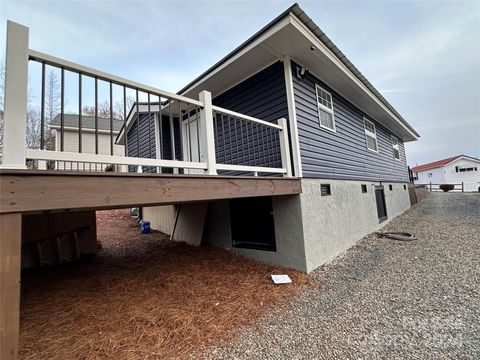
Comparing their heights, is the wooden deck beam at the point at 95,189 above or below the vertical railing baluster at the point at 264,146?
below

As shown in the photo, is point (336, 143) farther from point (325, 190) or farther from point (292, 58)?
point (292, 58)

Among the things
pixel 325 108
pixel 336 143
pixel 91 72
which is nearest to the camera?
pixel 91 72

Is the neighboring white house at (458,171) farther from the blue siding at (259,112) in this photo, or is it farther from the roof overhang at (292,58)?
the blue siding at (259,112)

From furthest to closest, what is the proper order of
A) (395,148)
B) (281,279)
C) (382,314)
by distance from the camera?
1. (395,148)
2. (281,279)
3. (382,314)

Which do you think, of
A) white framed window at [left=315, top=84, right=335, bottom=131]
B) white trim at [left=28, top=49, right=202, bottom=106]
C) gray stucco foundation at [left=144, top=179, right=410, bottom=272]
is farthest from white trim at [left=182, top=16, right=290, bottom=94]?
gray stucco foundation at [left=144, top=179, right=410, bottom=272]

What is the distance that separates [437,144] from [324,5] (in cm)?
5232

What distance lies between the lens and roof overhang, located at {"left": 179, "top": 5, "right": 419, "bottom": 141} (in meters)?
4.00

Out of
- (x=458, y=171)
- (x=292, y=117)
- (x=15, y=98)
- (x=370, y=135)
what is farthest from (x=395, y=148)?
(x=458, y=171)

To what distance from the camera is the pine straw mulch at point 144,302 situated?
2439 millimetres

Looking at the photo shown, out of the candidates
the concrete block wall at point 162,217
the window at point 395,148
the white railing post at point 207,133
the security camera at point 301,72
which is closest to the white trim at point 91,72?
the white railing post at point 207,133

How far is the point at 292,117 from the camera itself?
467cm

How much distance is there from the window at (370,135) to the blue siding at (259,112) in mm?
4998

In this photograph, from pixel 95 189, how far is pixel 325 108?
18.5ft

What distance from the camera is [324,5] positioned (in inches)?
279
